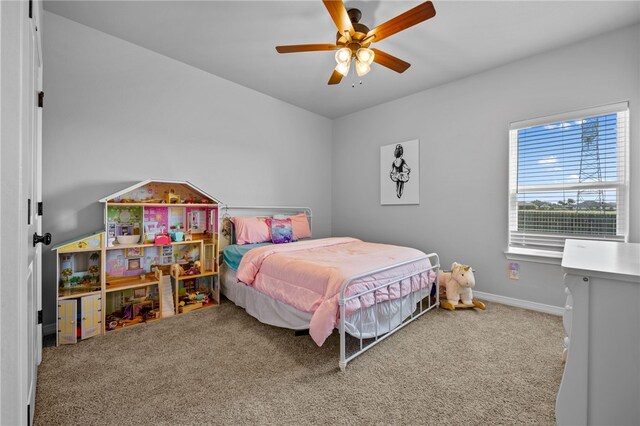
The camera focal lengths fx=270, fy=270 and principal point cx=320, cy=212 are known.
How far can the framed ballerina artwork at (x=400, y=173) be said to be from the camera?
3875mm

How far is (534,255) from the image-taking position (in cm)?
293

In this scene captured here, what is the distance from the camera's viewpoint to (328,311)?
187cm

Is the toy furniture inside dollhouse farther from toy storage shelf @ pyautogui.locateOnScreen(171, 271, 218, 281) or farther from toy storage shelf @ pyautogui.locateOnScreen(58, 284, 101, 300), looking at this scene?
toy storage shelf @ pyautogui.locateOnScreen(171, 271, 218, 281)

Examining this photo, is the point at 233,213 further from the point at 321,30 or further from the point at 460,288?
the point at 460,288

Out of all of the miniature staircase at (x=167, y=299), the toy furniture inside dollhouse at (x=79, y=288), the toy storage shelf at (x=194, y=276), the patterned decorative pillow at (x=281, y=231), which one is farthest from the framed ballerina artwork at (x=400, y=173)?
the toy furniture inside dollhouse at (x=79, y=288)

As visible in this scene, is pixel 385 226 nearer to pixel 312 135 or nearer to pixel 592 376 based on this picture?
pixel 312 135

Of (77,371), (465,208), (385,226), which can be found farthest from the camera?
(385,226)

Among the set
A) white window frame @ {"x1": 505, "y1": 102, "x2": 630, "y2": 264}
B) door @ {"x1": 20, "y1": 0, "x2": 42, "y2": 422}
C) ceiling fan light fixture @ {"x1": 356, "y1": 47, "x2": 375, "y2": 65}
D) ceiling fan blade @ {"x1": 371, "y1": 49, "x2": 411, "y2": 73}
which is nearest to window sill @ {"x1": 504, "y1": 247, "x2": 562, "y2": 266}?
white window frame @ {"x1": 505, "y1": 102, "x2": 630, "y2": 264}

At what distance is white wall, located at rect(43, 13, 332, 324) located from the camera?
2.45 meters

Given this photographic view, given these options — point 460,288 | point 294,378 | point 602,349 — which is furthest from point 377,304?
point 602,349

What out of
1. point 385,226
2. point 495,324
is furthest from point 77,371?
point 385,226

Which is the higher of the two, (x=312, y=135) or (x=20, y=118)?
(x=312, y=135)

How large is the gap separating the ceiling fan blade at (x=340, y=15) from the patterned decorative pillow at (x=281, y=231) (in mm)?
2351

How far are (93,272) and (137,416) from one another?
1.68 meters
